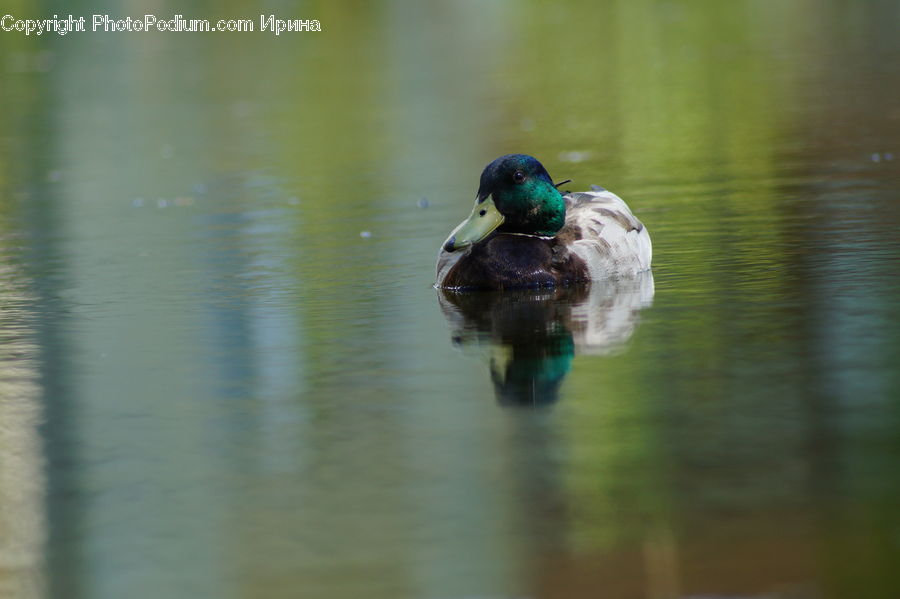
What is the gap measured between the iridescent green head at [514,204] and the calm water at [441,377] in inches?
20.8

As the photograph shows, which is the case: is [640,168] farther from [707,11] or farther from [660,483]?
[707,11]

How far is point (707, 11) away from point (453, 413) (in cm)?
4143

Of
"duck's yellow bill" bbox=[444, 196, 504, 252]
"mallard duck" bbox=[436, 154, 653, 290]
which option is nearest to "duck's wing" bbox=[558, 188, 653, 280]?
"mallard duck" bbox=[436, 154, 653, 290]

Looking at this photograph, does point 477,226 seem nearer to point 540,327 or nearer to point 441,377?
point 540,327

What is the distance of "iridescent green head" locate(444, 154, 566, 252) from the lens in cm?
1175

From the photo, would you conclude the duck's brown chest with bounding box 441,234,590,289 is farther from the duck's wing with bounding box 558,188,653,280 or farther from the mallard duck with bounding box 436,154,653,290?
the duck's wing with bounding box 558,188,653,280

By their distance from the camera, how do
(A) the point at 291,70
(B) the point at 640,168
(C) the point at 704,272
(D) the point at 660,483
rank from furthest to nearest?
(A) the point at 291,70, (B) the point at 640,168, (C) the point at 704,272, (D) the point at 660,483

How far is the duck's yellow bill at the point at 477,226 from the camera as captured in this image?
1176 centimetres

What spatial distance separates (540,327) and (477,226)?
1.73 meters

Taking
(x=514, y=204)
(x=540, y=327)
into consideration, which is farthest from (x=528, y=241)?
(x=540, y=327)

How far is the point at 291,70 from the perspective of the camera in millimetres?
38406

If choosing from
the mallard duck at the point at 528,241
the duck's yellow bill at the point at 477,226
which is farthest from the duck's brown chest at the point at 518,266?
the duck's yellow bill at the point at 477,226

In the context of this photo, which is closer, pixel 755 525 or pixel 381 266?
pixel 755 525

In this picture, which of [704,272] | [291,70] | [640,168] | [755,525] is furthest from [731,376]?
[291,70]
